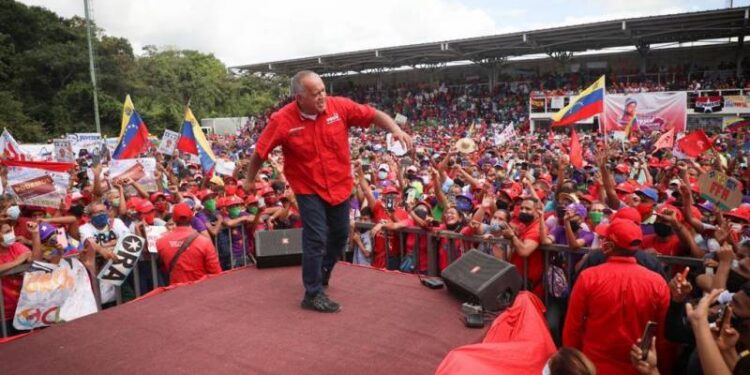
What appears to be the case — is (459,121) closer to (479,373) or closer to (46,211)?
(46,211)

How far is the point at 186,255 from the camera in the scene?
15.7ft

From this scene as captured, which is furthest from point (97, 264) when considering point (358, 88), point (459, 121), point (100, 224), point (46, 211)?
point (358, 88)

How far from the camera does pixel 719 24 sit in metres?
25.2

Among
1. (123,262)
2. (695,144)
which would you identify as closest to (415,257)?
(123,262)

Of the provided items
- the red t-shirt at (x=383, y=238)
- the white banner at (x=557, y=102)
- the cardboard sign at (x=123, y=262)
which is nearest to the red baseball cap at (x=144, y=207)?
the cardboard sign at (x=123, y=262)

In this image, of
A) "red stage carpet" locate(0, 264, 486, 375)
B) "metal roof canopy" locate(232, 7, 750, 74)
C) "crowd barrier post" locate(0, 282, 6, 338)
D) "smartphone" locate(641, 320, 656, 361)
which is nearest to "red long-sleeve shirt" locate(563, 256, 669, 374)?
"red stage carpet" locate(0, 264, 486, 375)

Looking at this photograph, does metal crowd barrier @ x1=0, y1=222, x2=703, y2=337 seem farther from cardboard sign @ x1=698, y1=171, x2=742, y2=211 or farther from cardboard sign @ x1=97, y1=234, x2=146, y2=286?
cardboard sign @ x1=698, y1=171, x2=742, y2=211

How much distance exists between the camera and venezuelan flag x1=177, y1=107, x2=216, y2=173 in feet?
31.0

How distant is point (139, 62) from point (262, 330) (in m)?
52.4

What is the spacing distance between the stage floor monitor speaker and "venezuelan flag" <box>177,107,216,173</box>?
5.02m

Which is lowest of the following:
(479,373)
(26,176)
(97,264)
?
(479,373)

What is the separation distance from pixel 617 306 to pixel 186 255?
12.0 ft

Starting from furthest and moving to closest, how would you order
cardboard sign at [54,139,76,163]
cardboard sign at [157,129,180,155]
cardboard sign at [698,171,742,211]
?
cardboard sign at [54,139,76,163] < cardboard sign at [157,129,180,155] < cardboard sign at [698,171,742,211]

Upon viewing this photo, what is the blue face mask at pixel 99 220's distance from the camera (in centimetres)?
573
